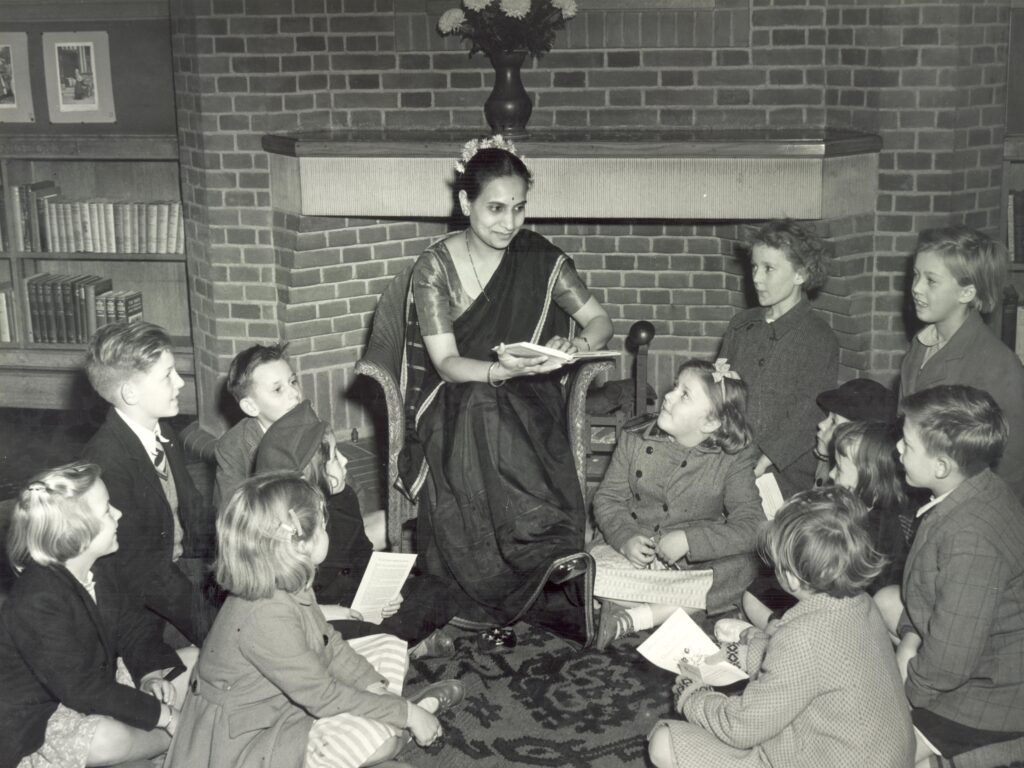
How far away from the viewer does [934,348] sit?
12.9ft

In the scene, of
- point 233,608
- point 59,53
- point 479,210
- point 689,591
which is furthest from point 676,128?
point 233,608

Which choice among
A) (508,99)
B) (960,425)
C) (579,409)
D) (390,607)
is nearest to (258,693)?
(390,607)

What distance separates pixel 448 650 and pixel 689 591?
770 mm

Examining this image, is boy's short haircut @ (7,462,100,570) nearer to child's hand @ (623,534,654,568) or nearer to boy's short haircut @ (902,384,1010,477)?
child's hand @ (623,534,654,568)

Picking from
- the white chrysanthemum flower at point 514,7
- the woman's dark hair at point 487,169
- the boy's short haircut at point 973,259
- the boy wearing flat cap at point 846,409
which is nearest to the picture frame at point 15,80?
the white chrysanthemum flower at point 514,7

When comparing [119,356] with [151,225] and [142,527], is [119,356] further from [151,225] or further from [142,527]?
[151,225]

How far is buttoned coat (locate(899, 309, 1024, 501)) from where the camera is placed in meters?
3.70

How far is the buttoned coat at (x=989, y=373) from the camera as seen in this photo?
3.70 meters

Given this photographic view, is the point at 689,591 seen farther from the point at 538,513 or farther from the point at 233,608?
the point at 233,608

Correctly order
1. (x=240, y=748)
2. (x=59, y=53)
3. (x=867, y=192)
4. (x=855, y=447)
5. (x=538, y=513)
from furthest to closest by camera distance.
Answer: (x=59, y=53) < (x=867, y=192) < (x=538, y=513) < (x=855, y=447) < (x=240, y=748)

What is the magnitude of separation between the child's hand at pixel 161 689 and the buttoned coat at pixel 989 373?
2442 millimetres

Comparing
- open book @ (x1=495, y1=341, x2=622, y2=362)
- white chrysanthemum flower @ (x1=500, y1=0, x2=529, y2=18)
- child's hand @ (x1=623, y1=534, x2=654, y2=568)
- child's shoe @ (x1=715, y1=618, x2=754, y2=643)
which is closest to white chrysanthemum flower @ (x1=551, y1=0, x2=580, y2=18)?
white chrysanthemum flower @ (x1=500, y1=0, x2=529, y2=18)

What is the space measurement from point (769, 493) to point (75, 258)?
369 cm

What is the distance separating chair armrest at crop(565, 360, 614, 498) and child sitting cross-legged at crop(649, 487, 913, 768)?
135 centimetres
